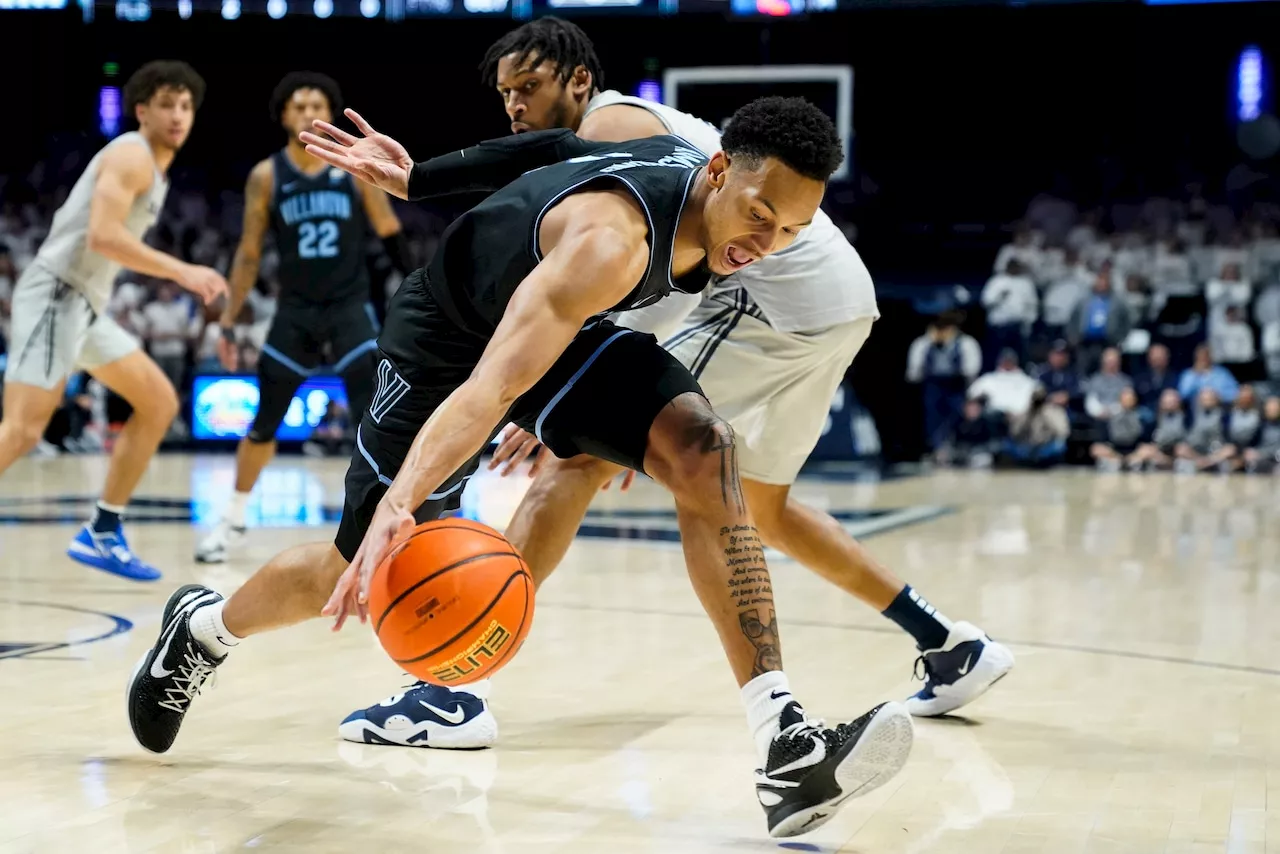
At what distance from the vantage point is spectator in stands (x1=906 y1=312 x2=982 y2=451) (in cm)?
1545

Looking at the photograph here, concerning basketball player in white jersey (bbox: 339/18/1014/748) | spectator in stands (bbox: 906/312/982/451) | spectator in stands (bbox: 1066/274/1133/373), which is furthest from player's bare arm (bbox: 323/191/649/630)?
spectator in stands (bbox: 1066/274/1133/373)

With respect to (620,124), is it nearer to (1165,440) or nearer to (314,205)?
(314,205)

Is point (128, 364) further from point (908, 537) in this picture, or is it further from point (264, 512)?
point (908, 537)

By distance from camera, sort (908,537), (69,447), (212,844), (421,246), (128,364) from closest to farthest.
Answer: (212,844) → (128,364) → (908,537) → (69,447) → (421,246)

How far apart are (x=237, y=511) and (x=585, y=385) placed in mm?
4345

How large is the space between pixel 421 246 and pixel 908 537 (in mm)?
11528

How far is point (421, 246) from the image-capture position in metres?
18.7

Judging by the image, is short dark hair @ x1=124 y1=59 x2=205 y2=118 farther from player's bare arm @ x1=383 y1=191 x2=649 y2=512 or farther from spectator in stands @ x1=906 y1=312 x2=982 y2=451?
spectator in stands @ x1=906 y1=312 x2=982 y2=451

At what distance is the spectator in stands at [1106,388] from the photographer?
48.8 feet

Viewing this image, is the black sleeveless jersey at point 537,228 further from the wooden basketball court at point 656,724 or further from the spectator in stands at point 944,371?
the spectator in stands at point 944,371

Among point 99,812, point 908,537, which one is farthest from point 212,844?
point 908,537

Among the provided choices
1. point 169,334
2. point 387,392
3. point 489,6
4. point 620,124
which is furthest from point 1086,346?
point 387,392

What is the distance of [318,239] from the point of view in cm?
755

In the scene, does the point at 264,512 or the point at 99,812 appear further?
the point at 264,512
